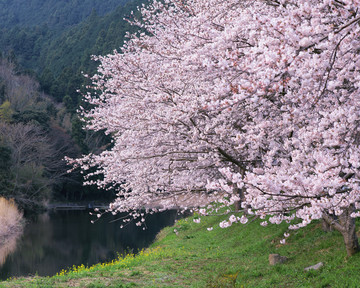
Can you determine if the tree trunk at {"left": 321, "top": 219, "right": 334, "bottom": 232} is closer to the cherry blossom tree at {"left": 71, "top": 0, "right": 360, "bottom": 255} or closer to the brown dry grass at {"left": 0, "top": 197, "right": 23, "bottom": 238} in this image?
the cherry blossom tree at {"left": 71, "top": 0, "right": 360, "bottom": 255}

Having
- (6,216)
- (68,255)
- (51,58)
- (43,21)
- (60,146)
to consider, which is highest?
(43,21)

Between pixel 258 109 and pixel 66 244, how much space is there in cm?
2015

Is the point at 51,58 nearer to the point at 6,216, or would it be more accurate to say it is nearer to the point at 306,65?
the point at 6,216

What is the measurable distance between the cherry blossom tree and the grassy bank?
3.53 ft

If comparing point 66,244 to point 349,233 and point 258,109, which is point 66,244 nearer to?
point 349,233

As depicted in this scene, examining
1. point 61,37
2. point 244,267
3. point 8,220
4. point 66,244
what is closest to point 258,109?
point 244,267

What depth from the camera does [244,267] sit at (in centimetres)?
953

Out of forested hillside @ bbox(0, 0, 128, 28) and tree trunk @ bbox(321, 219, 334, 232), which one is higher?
forested hillside @ bbox(0, 0, 128, 28)

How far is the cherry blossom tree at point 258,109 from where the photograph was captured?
4.08 m

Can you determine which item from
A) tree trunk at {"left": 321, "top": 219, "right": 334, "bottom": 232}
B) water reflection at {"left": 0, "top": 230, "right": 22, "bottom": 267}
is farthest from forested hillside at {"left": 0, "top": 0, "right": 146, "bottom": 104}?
tree trunk at {"left": 321, "top": 219, "right": 334, "bottom": 232}

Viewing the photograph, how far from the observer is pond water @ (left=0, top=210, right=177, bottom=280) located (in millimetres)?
18141

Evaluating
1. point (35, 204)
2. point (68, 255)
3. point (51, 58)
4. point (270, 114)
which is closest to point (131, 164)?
point (270, 114)

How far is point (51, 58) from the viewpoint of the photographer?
84.9 m

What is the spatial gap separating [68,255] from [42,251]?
64.4 inches
